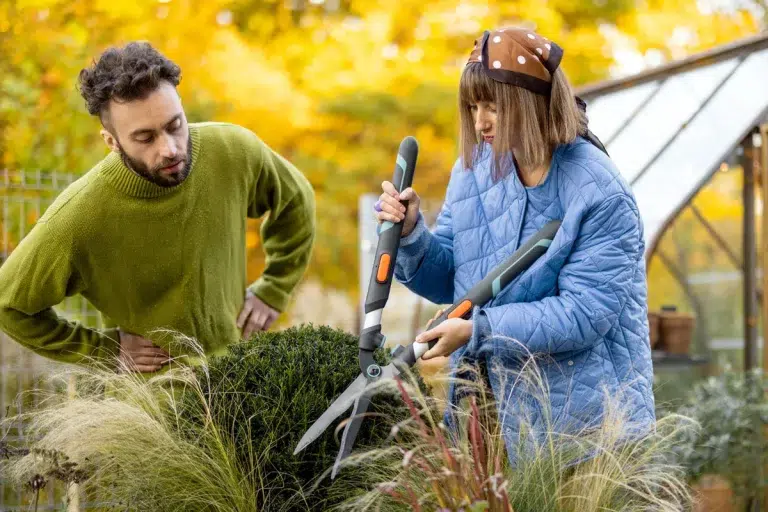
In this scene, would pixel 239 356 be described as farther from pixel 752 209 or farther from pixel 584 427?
pixel 752 209

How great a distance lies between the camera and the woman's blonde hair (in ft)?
8.02

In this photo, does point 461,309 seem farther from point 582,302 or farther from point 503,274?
point 582,302

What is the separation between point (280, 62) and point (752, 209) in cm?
684

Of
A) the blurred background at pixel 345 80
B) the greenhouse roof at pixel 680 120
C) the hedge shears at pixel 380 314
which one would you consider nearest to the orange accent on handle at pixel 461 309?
the hedge shears at pixel 380 314

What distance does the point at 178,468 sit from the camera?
2.54 m

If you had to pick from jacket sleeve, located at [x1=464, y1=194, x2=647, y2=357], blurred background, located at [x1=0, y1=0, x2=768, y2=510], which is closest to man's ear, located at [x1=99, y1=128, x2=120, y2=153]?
jacket sleeve, located at [x1=464, y1=194, x2=647, y2=357]

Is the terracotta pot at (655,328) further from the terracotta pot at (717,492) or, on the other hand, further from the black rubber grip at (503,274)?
the black rubber grip at (503,274)

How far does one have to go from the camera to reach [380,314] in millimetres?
2465

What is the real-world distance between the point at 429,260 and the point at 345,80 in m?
9.32

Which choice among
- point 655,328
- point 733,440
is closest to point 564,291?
point 733,440

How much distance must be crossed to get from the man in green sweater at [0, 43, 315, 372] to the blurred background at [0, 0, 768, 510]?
5.94 meters

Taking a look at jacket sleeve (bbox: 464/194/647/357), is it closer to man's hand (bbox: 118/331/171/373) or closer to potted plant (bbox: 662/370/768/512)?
man's hand (bbox: 118/331/171/373)

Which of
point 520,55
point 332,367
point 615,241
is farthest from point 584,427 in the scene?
point 520,55

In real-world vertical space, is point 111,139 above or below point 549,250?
above
